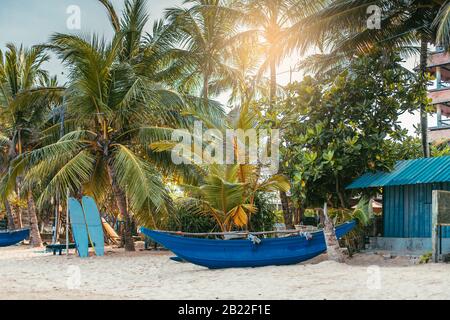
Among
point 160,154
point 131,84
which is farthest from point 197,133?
point 131,84

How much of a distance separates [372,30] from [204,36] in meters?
6.55

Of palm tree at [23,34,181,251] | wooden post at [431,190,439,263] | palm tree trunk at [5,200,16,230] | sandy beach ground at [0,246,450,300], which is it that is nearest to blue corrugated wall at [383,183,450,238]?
sandy beach ground at [0,246,450,300]

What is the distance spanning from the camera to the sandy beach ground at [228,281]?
7.55m

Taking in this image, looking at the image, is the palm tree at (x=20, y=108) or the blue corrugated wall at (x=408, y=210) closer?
the blue corrugated wall at (x=408, y=210)

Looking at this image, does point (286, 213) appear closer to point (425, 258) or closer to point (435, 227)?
point (425, 258)

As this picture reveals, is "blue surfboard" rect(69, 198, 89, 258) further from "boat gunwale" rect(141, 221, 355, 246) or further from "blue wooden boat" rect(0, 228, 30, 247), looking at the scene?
"blue wooden boat" rect(0, 228, 30, 247)

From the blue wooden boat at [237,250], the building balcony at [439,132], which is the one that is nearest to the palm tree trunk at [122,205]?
the blue wooden boat at [237,250]

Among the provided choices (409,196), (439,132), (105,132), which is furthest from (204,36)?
(439,132)

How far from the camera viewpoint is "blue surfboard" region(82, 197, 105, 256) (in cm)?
1498

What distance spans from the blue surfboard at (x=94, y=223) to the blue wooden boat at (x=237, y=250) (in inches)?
191

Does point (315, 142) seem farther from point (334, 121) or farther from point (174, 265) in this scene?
point (174, 265)

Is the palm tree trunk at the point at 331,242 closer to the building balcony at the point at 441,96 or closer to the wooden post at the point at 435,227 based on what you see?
the wooden post at the point at 435,227

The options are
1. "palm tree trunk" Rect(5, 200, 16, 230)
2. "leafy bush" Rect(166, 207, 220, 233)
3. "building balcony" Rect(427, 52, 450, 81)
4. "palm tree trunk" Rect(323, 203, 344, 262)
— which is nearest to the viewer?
"palm tree trunk" Rect(323, 203, 344, 262)

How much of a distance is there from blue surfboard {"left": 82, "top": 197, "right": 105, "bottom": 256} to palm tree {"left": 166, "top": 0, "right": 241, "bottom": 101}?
5.22 meters
